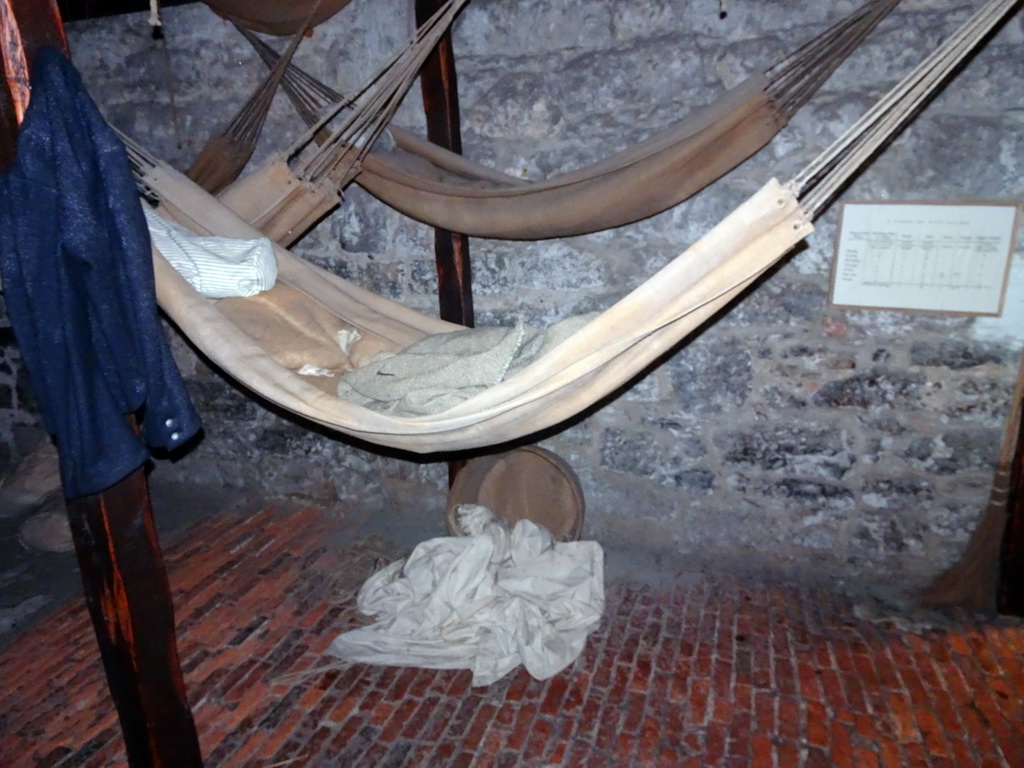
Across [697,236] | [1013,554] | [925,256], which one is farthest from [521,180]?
[1013,554]

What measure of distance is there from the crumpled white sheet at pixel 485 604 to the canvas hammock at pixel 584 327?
0.65 m

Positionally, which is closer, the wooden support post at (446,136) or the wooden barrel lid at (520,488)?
the wooden support post at (446,136)

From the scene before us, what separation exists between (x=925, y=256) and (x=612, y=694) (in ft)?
4.92

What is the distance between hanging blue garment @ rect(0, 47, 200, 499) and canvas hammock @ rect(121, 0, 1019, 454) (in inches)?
9.1

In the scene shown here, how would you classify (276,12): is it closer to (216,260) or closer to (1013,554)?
(216,260)

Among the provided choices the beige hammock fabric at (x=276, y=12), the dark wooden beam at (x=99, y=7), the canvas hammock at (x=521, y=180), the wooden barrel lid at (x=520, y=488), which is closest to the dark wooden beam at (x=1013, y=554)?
the canvas hammock at (x=521, y=180)

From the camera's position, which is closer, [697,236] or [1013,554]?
[1013,554]

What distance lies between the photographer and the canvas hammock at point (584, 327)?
1175 millimetres

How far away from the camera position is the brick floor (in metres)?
1.60

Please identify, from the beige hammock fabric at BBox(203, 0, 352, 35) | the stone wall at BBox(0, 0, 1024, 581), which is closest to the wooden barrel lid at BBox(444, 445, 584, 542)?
the stone wall at BBox(0, 0, 1024, 581)

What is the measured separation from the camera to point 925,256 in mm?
1915

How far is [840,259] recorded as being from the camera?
1995 millimetres

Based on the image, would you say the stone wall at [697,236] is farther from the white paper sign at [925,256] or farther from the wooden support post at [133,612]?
the wooden support post at [133,612]

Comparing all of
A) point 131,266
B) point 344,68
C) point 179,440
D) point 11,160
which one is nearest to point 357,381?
point 179,440
